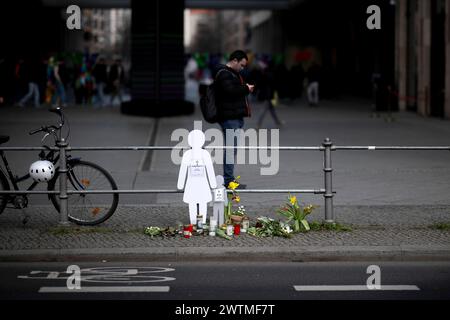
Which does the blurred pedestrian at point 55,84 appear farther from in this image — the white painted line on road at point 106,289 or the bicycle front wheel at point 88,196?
the white painted line on road at point 106,289

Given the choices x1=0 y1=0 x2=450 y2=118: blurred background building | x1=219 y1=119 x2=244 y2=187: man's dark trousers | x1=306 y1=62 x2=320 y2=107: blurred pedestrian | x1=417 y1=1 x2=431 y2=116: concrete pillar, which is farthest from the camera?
x1=306 y1=62 x2=320 y2=107: blurred pedestrian

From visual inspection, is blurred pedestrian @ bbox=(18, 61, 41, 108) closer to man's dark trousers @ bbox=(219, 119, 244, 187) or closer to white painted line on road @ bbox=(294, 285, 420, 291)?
man's dark trousers @ bbox=(219, 119, 244, 187)

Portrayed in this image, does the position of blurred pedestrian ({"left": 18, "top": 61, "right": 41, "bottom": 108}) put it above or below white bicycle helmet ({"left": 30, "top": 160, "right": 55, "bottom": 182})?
above

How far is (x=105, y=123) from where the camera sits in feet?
82.4

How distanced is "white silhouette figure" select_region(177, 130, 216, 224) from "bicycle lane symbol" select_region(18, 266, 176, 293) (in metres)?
1.43

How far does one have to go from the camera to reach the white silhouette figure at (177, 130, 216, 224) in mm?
9578

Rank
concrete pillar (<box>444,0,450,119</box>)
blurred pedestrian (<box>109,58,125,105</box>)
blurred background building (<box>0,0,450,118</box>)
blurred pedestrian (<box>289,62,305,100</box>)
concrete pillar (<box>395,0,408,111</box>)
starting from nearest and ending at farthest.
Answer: concrete pillar (<box>444,0,450,119</box>), blurred background building (<box>0,0,450,118</box>), concrete pillar (<box>395,0,408,111</box>), blurred pedestrian (<box>109,58,125,105</box>), blurred pedestrian (<box>289,62,305,100</box>)

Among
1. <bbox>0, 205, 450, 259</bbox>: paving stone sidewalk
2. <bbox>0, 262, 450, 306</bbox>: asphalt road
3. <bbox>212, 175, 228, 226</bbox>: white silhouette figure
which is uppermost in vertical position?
<bbox>212, 175, 228, 226</bbox>: white silhouette figure

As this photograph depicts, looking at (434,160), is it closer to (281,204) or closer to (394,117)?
(281,204)

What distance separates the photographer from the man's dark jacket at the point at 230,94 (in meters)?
11.9

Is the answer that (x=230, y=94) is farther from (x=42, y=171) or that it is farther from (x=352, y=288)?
(x=352, y=288)

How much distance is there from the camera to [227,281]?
7.72m

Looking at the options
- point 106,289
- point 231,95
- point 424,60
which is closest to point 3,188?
point 106,289

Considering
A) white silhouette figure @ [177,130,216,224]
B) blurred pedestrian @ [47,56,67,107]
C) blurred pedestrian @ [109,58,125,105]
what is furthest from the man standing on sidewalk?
blurred pedestrian @ [109,58,125,105]
